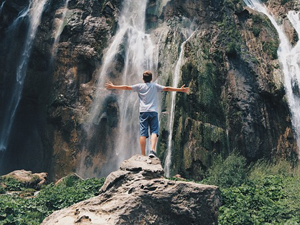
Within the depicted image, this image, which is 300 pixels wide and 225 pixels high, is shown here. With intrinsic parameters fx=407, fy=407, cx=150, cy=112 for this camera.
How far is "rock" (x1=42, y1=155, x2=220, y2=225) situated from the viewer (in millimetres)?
5270

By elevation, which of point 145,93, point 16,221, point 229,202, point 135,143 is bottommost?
point 16,221

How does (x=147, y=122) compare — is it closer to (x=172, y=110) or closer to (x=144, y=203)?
(x=144, y=203)

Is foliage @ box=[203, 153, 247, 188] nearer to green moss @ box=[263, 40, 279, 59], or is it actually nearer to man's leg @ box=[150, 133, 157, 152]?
man's leg @ box=[150, 133, 157, 152]

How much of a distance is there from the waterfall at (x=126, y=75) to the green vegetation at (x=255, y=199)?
15.4ft

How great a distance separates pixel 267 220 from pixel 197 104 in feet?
27.6

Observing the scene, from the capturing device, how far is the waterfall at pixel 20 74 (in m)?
18.4

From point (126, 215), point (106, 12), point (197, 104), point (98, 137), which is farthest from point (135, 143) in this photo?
point (126, 215)

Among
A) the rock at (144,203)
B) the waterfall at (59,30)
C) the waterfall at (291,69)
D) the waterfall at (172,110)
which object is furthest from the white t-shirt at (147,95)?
the waterfall at (291,69)

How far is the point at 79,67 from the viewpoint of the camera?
1744 centimetres

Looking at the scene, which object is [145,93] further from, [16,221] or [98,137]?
[98,137]

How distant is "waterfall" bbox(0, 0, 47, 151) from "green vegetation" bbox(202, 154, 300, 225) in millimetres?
10425

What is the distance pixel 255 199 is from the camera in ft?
30.2

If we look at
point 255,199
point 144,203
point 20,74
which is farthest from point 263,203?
point 20,74

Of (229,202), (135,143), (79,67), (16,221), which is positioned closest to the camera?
(16,221)
